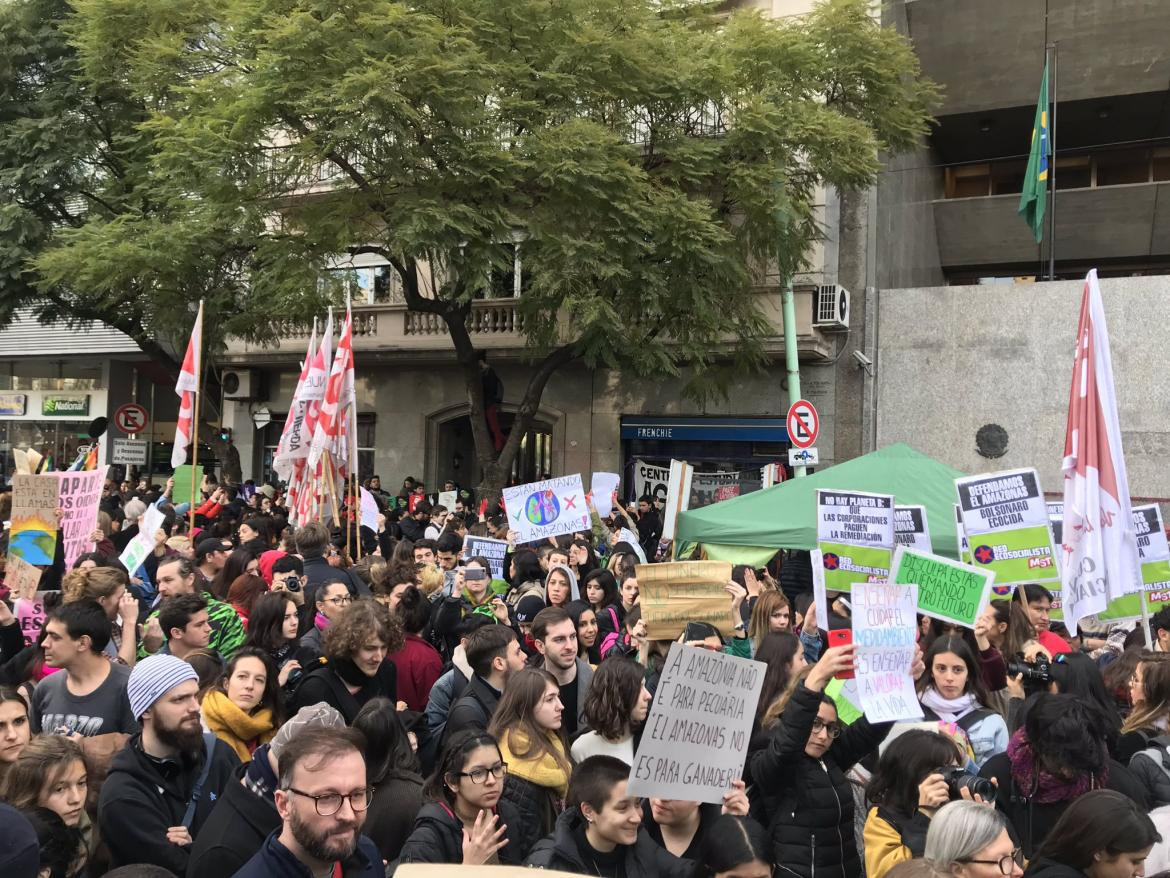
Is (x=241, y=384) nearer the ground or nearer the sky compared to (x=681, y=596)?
nearer the sky

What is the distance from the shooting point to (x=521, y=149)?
53.2 feet

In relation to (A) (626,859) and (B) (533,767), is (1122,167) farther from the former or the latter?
(A) (626,859)

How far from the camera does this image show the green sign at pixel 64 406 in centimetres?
3225

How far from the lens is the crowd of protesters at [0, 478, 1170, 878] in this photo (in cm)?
321

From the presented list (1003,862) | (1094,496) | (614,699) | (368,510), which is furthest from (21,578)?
(1094,496)

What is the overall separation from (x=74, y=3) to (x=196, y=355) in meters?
11.7

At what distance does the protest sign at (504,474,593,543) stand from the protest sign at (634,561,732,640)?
4543 millimetres

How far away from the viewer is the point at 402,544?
9.16m

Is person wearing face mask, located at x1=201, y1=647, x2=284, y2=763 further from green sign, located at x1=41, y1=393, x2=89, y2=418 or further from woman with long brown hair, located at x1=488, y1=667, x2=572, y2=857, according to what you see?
green sign, located at x1=41, y1=393, x2=89, y2=418

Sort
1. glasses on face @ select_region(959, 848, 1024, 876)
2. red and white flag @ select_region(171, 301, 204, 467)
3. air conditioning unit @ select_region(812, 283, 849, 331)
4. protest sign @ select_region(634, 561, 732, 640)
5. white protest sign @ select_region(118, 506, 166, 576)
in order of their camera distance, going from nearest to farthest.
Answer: glasses on face @ select_region(959, 848, 1024, 876) < protest sign @ select_region(634, 561, 732, 640) < white protest sign @ select_region(118, 506, 166, 576) < red and white flag @ select_region(171, 301, 204, 467) < air conditioning unit @ select_region(812, 283, 849, 331)

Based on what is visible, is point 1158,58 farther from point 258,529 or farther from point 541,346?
point 258,529

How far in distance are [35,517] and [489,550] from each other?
363 cm

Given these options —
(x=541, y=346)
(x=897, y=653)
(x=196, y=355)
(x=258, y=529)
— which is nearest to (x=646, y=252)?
(x=541, y=346)

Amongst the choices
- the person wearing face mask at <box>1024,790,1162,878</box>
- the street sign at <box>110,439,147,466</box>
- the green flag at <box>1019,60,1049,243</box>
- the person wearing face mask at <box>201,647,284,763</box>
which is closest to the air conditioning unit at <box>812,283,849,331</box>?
the green flag at <box>1019,60,1049,243</box>
